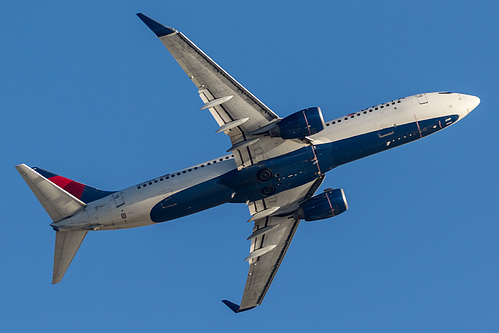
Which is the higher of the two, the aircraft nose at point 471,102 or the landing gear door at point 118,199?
the landing gear door at point 118,199

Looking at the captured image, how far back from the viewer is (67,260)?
222ft

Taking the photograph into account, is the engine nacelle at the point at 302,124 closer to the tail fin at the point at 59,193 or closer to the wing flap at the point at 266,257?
the wing flap at the point at 266,257

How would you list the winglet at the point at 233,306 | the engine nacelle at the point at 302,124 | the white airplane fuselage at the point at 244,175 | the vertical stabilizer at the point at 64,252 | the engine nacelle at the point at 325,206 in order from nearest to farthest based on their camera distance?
the engine nacelle at the point at 302,124 < the white airplane fuselage at the point at 244,175 < the vertical stabilizer at the point at 64,252 < the engine nacelle at the point at 325,206 < the winglet at the point at 233,306

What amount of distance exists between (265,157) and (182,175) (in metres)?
7.17

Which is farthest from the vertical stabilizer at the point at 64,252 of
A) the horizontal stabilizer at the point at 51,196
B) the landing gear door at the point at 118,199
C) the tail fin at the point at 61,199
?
the landing gear door at the point at 118,199

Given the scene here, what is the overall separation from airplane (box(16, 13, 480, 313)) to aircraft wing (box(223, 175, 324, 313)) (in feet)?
5.36

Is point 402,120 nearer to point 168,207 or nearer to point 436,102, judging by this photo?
point 436,102

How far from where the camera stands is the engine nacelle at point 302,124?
207ft

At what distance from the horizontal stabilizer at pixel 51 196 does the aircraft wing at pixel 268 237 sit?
1537 centimetres

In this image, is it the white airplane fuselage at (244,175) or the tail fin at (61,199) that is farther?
the white airplane fuselage at (244,175)

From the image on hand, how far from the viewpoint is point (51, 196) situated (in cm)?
6544

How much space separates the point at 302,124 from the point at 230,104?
232 inches

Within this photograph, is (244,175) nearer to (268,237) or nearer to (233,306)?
(268,237)

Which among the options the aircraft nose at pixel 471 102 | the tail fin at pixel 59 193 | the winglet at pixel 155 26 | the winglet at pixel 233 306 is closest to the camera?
the winglet at pixel 155 26
